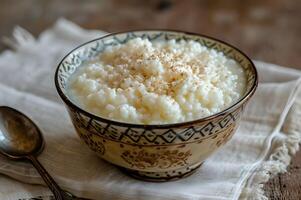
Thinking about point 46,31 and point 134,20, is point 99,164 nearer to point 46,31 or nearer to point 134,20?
point 46,31

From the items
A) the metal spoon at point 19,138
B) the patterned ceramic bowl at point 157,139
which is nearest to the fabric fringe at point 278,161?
the patterned ceramic bowl at point 157,139

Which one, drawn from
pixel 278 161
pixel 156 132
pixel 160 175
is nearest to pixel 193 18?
pixel 278 161

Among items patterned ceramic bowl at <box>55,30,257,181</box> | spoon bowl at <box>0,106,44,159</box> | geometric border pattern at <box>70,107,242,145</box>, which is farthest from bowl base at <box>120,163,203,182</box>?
spoon bowl at <box>0,106,44,159</box>

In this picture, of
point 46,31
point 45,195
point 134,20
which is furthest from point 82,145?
point 134,20

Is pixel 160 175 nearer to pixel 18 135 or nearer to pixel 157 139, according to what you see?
pixel 157 139

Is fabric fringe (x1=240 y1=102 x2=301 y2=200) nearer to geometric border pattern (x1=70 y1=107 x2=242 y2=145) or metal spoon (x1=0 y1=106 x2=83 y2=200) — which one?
geometric border pattern (x1=70 y1=107 x2=242 y2=145)

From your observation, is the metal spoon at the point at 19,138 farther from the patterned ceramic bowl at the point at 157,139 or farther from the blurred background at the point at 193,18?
the blurred background at the point at 193,18
